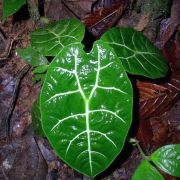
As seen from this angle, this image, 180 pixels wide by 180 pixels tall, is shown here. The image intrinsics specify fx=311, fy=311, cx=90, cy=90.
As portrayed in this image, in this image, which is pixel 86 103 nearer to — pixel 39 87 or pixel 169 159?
pixel 169 159

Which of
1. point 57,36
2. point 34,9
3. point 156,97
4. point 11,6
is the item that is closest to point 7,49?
point 34,9

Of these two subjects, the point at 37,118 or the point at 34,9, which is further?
the point at 34,9

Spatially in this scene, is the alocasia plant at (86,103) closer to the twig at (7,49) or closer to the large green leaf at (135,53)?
the large green leaf at (135,53)

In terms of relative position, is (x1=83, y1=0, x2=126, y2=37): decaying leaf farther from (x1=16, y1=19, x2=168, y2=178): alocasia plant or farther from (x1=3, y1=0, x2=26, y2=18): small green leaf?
(x1=16, y1=19, x2=168, y2=178): alocasia plant

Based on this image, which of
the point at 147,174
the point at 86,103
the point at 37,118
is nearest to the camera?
the point at 86,103

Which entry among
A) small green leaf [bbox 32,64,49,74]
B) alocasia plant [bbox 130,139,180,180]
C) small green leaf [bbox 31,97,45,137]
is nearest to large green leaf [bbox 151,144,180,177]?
alocasia plant [bbox 130,139,180,180]

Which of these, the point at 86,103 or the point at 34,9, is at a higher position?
the point at 34,9

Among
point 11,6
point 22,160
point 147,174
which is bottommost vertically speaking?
point 22,160
